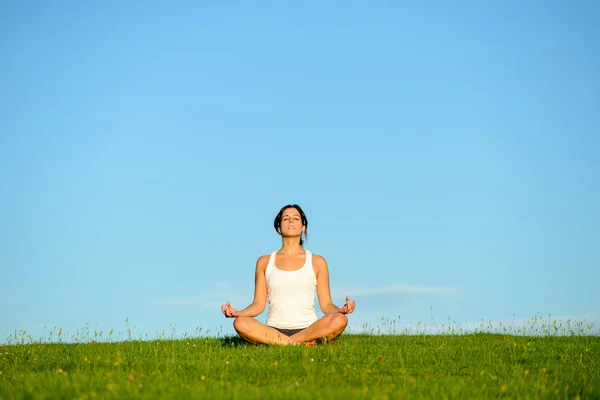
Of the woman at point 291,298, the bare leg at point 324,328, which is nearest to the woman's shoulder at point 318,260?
the woman at point 291,298

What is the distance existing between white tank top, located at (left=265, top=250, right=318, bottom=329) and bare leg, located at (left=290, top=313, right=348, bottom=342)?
12.9 inches

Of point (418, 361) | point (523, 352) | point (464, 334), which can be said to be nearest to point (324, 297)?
point (418, 361)

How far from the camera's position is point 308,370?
31.0 ft

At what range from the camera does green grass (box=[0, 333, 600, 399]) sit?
25.5 feet

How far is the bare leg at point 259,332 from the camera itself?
472 inches

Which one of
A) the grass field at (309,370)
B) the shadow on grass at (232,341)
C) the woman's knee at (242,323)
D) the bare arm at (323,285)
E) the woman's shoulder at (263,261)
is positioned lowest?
the grass field at (309,370)

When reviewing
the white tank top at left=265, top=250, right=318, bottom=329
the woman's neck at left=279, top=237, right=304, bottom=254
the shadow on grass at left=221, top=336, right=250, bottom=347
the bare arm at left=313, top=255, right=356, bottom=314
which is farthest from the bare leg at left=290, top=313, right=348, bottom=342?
the woman's neck at left=279, top=237, right=304, bottom=254

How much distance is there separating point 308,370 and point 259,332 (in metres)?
2.67

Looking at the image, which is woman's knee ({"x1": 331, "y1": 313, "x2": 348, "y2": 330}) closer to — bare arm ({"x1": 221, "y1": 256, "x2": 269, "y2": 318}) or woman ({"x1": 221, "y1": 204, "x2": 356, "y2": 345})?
woman ({"x1": 221, "y1": 204, "x2": 356, "y2": 345})

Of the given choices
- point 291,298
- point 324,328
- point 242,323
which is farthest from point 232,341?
point 324,328

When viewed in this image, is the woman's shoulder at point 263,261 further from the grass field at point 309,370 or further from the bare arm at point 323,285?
the grass field at point 309,370

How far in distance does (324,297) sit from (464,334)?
482 centimetres

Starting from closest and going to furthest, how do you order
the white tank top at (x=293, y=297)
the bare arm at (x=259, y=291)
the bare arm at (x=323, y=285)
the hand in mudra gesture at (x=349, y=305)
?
the hand in mudra gesture at (x=349, y=305) → the white tank top at (x=293, y=297) → the bare arm at (x=259, y=291) → the bare arm at (x=323, y=285)

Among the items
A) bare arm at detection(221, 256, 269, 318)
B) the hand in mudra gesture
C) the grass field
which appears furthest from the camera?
bare arm at detection(221, 256, 269, 318)
